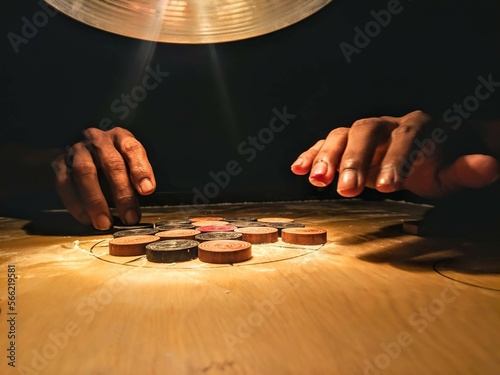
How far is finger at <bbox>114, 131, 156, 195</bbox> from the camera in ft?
5.14

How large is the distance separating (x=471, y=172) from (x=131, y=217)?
4.57ft

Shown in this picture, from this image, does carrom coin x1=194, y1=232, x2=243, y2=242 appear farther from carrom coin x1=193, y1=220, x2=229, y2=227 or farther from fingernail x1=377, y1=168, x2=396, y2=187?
fingernail x1=377, y1=168, x2=396, y2=187

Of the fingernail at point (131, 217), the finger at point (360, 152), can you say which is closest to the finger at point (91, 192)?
the fingernail at point (131, 217)

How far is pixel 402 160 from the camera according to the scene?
1.15 meters

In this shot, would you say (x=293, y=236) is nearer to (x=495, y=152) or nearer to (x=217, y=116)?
(x=495, y=152)

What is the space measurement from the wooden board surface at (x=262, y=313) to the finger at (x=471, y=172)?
0.71ft

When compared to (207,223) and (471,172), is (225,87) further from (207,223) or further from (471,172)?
(471,172)

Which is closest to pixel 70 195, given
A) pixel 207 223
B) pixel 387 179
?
pixel 207 223

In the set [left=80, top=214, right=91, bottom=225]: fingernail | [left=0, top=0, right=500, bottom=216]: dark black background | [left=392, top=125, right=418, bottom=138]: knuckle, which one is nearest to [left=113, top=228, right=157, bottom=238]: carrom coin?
[left=80, top=214, right=91, bottom=225]: fingernail

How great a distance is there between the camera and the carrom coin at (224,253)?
3.43ft

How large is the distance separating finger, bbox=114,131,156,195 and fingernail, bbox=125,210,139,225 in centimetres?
12

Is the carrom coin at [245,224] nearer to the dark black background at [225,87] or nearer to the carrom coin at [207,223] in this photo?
the carrom coin at [207,223]

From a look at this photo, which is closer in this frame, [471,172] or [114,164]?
[471,172]

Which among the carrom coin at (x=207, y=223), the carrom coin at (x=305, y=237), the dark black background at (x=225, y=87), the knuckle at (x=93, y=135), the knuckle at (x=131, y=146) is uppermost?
the dark black background at (x=225, y=87)
